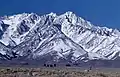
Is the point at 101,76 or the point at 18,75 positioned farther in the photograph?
the point at 101,76

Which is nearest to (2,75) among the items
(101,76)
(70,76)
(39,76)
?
(39,76)

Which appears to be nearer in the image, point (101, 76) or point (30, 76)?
point (30, 76)

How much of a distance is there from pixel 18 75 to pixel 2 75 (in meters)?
3.57

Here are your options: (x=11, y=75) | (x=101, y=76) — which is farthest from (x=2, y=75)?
(x=101, y=76)

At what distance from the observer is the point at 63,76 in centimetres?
7856

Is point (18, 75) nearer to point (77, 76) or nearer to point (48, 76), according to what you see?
point (48, 76)

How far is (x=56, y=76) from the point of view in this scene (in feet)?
261

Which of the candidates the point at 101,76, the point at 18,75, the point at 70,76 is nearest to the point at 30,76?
the point at 18,75

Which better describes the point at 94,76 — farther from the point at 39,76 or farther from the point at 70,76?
the point at 39,76

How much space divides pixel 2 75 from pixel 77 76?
14188 mm

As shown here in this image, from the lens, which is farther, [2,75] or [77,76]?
[77,76]

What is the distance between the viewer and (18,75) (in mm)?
77875

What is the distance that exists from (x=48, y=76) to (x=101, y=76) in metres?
11.0

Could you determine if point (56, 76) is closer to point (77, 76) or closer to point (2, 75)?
point (77, 76)
